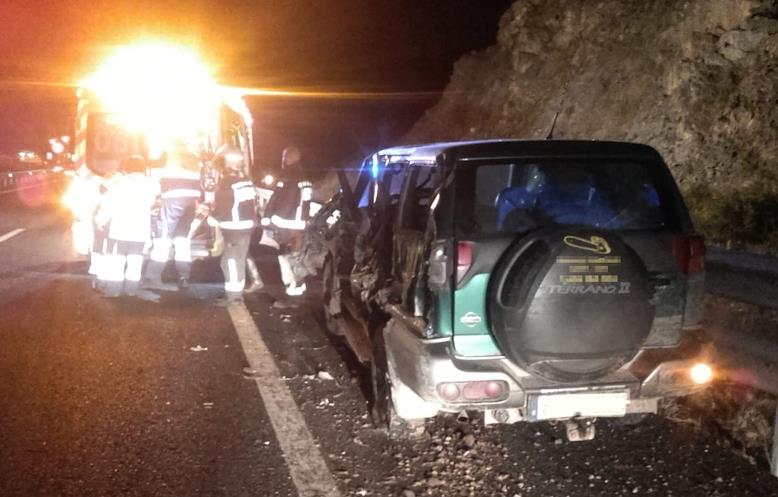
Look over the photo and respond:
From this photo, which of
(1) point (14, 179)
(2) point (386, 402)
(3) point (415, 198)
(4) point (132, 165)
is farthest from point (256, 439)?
(1) point (14, 179)

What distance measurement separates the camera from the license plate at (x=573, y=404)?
4164 millimetres

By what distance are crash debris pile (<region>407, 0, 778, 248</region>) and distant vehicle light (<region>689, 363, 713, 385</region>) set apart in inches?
174

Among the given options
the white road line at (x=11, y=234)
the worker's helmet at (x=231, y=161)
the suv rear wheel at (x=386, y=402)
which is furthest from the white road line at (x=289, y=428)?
the white road line at (x=11, y=234)

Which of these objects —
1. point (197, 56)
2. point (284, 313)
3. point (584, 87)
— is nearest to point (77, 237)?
point (197, 56)

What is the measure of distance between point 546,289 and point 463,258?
45cm

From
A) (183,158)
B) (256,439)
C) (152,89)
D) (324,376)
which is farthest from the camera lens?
(152,89)

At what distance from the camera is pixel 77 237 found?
1072 cm

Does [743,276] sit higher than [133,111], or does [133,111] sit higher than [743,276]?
[133,111]

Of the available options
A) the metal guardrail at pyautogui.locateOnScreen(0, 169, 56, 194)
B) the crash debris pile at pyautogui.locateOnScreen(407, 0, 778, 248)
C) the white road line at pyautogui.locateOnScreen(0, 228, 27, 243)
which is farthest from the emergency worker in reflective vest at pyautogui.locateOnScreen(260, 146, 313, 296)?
the metal guardrail at pyautogui.locateOnScreen(0, 169, 56, 194)

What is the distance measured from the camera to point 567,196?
14.8 feet

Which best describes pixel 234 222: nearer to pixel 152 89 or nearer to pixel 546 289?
pixel 152 89

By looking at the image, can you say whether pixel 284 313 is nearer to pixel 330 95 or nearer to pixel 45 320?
pixel 45 320

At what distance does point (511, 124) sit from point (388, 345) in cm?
1301

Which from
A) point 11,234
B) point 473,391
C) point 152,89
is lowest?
point 11,234
